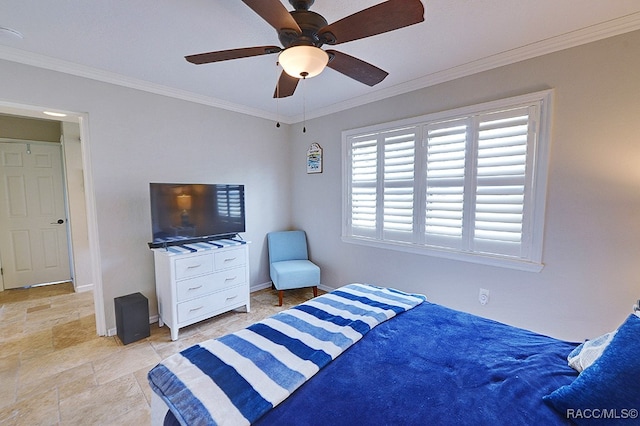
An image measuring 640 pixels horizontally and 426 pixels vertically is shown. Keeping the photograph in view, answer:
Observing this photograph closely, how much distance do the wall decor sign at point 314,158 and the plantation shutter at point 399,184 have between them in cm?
100

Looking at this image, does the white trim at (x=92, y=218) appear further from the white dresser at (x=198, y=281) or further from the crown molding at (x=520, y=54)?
the crown molding at (x=520, y=54)

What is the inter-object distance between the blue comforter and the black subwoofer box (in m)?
2.23

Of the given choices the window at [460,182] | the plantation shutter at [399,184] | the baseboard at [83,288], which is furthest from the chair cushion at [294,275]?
the baseboard at [83,288]

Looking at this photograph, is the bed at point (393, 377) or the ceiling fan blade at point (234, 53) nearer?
the bed at point (393, 377)

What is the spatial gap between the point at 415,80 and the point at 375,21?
5.31ft

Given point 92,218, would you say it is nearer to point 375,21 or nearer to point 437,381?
point 375,21

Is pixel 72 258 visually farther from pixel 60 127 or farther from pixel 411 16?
pixel 411 16

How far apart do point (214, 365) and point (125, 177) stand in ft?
7.71

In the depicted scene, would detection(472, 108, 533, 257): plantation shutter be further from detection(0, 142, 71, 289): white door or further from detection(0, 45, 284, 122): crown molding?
detection(0, 142, 71, 289): white door

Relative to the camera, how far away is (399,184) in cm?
296

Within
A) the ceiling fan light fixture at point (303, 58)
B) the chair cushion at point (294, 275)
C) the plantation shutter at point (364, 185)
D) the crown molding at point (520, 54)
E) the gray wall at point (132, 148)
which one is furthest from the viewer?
the chair cushion at point (294, 275)

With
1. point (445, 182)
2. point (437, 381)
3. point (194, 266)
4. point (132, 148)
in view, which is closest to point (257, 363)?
point (437, 381)

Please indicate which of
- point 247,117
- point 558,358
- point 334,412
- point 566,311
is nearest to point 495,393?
point 558,358

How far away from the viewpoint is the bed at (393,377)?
92cm
